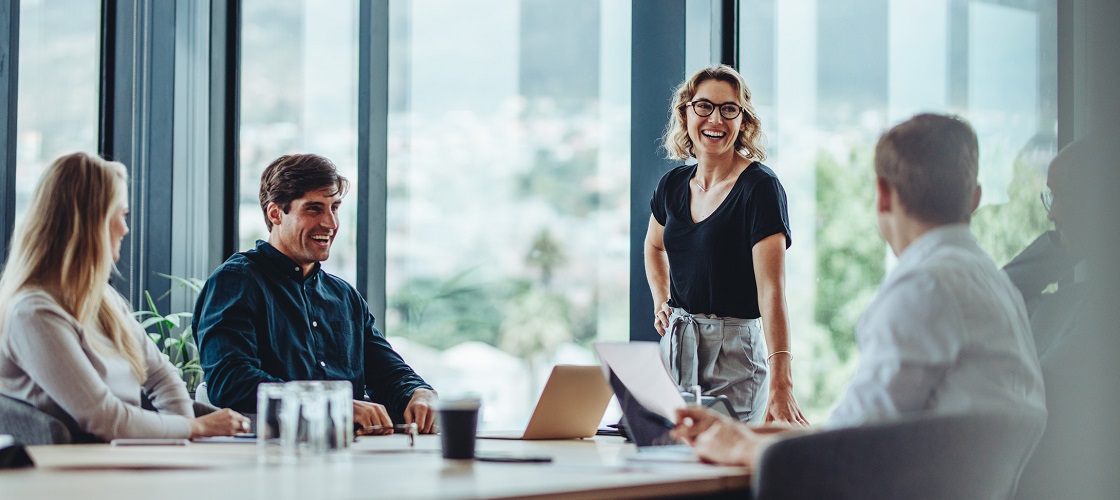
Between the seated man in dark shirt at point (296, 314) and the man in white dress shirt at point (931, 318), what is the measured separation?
1.32 metres

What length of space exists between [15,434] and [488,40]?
608 centimetres

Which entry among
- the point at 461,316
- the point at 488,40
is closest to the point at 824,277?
the point at 488,40

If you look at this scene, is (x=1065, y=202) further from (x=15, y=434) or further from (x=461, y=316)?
(x=461, y=316)

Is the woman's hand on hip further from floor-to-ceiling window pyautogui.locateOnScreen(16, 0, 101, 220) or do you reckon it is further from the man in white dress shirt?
floor-to-ceiling window pyautogui.locateOnScreen(16, 0, 101, 220)

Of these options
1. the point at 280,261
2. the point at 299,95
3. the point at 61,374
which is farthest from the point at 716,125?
the point at 299,95

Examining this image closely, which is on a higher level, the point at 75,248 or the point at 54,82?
the point at 54,82

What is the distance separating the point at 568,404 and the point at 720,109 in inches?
45.8

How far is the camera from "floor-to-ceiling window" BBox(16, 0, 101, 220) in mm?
4105

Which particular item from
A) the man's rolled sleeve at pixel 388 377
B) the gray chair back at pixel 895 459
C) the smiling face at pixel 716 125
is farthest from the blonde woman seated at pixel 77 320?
the smiling face at pixel 716 125

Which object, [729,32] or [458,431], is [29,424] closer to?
[458,431]

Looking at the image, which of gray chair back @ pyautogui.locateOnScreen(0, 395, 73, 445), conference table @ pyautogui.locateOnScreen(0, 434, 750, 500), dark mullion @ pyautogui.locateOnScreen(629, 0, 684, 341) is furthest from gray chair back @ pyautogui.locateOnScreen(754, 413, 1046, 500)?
dark mullion @ pyautogui.locateOnScreen(629, 0, 684, 341)

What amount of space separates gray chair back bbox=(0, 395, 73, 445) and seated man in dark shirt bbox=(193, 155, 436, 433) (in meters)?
0.61

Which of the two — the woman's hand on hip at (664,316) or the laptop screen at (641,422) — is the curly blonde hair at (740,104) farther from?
the laptop screen at (641,422)

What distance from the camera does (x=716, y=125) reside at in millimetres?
3072
